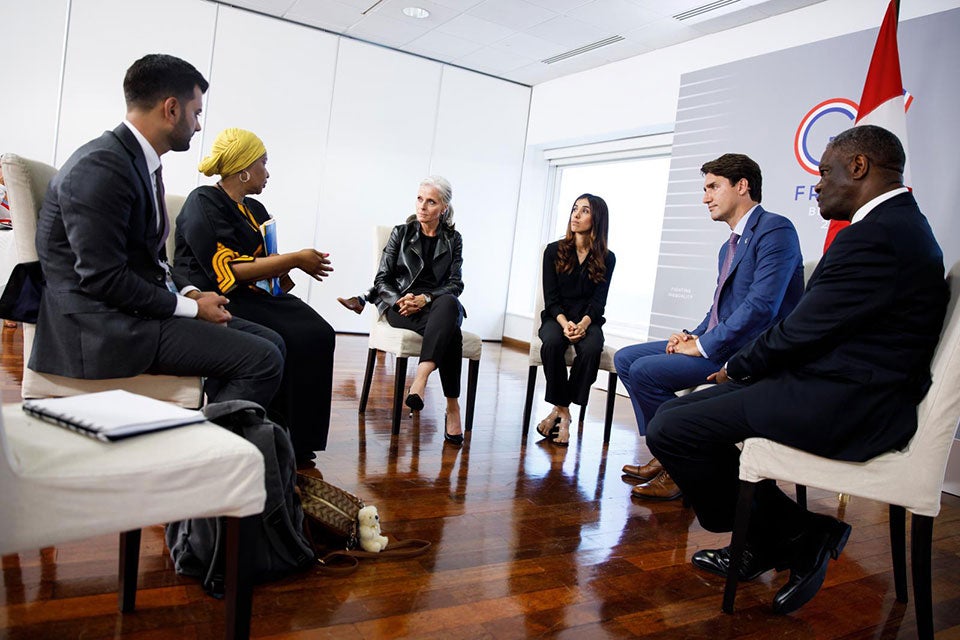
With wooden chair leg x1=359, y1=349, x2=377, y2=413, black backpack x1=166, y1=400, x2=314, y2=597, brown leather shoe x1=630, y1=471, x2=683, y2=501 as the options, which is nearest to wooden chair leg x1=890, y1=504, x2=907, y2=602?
brown leather shoe x1=630, y1=471, x2=683, y2=501

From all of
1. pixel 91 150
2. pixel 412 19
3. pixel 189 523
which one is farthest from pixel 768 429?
pixel 412 19

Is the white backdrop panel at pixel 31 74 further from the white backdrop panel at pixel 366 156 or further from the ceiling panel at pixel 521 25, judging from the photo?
the white backdrop panel at pixel 366 156

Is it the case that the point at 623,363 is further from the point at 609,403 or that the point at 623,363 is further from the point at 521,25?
the point at 521,25

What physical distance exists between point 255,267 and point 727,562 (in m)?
1.91

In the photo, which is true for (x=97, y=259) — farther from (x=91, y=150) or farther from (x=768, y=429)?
(x=768, y=429)

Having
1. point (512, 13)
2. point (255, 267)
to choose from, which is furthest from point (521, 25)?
point (255, 267)

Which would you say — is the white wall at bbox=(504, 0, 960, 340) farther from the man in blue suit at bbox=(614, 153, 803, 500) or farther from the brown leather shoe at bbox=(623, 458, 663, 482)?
the brown leather shoe at bbox=(623, 458, 663, 482)

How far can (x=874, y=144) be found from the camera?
72.9 inches

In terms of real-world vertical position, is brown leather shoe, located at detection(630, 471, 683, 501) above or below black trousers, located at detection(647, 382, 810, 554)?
below

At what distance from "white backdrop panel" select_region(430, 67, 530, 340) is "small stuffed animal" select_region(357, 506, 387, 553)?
5575 mm

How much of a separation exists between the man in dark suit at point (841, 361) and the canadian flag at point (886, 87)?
2030mm

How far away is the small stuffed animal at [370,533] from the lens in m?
2.00

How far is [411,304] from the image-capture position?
11.2 feet

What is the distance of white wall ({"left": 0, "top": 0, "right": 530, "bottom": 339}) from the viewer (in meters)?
5.65
